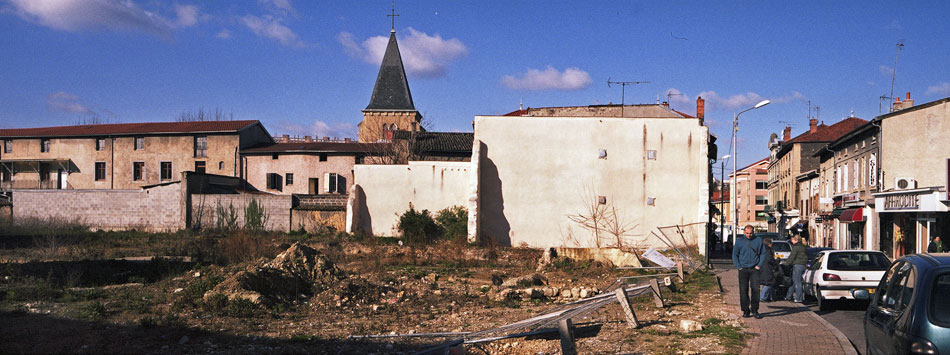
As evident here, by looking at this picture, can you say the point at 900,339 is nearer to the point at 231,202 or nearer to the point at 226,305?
the point at 226,305

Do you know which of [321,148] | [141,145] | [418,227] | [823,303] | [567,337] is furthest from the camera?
[141,145]

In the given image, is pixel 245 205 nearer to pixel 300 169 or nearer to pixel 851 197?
pixel 300 169

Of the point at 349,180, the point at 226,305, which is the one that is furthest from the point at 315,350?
the point at 349,180

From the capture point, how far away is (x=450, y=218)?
106ft

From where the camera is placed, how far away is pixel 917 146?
94.0ft

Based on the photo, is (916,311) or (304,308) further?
(304,308)

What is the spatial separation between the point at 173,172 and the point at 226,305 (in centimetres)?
4332

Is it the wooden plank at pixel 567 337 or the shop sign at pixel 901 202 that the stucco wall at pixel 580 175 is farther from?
the wooden plank at pixel 567 337

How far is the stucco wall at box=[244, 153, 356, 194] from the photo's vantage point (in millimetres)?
52031

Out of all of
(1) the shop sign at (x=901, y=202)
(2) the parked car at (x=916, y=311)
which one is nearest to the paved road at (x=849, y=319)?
(2) the parked car at (x=916, y=311)

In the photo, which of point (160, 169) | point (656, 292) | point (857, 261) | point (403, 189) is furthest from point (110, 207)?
point (857, 261)

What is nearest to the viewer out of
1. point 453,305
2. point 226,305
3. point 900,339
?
point 900,339

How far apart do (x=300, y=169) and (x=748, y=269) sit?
142 feet

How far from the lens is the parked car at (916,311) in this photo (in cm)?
556
